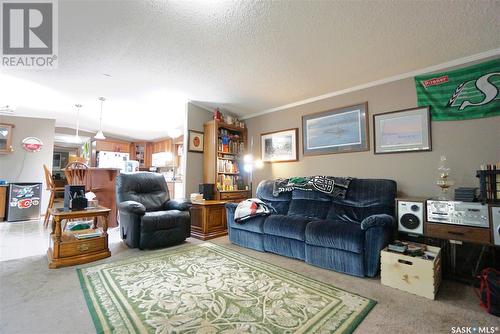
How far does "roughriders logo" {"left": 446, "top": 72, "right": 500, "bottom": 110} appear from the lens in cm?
236

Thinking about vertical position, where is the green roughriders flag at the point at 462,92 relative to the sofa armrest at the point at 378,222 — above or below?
above

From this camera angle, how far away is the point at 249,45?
2.56m

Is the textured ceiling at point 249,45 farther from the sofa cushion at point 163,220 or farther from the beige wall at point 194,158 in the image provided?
the sofa cushion at point 163,220

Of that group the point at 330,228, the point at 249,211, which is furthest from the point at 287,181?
the point at 330,228

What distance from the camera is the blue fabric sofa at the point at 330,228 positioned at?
222 centimetres

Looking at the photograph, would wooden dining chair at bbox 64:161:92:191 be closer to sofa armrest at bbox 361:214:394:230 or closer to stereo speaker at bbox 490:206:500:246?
sofa armrest at bbox 361:214:394:230

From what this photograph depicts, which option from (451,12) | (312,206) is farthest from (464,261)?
(451,12)

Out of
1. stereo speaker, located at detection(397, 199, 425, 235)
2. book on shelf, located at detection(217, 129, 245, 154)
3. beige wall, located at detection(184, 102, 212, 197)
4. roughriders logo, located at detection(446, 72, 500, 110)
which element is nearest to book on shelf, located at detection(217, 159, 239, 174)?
book on shelf, located at detection(217, 129, 245, 154)

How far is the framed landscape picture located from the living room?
0.02 metres

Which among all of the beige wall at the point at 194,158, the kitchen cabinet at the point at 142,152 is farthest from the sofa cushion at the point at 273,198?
the kitchen cabinet at the point at 142,152

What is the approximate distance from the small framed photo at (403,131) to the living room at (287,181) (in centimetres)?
2

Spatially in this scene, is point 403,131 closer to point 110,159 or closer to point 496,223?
point 496,223

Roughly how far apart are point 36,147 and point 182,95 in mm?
A: 4206

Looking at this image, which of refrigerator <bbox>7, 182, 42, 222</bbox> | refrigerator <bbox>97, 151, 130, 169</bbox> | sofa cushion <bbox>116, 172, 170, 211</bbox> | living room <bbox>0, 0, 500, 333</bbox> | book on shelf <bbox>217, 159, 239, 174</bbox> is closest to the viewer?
living room <bbox>0, 0, 500, 333</bbox>
